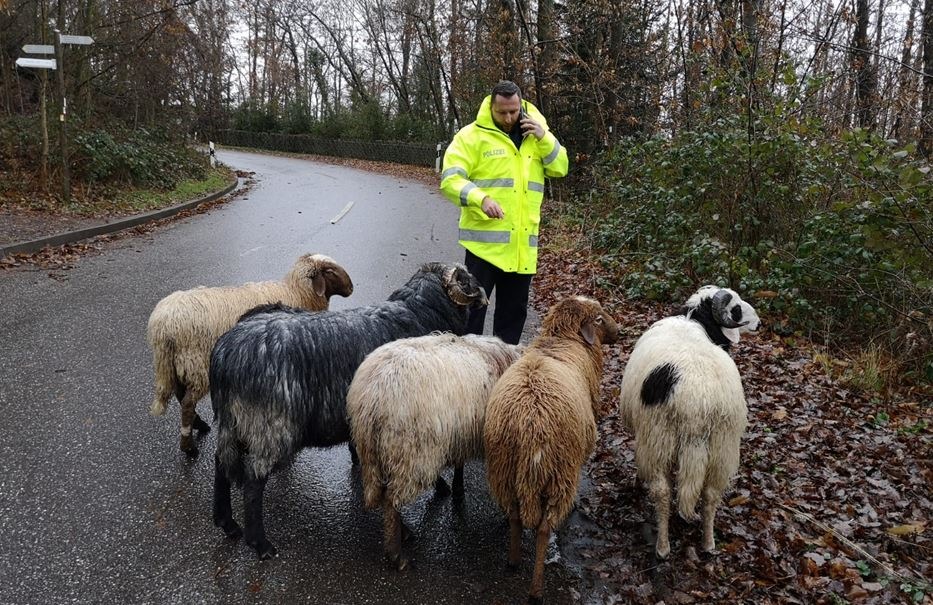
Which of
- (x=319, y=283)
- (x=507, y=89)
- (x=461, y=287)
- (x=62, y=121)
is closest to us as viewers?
(x=461, y=287)

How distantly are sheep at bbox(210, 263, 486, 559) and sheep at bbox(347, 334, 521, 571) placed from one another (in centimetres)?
28

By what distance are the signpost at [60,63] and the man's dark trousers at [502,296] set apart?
11.3m

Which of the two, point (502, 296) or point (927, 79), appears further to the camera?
point (927, 79)

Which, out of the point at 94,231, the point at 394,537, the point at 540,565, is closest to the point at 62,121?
the point at 94,231

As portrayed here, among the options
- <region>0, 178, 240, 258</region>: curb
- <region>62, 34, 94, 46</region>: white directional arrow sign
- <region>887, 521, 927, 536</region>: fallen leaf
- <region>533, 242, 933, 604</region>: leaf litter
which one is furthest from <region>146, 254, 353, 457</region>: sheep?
<region>62, 34, 94, 46</region>: white directional arrow sign

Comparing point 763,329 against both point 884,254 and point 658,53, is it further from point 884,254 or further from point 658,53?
point 658,53

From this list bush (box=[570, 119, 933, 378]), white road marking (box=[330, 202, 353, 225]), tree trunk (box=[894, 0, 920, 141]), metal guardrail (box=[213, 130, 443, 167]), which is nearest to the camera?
bush (box=[570, 119, 933, 378])

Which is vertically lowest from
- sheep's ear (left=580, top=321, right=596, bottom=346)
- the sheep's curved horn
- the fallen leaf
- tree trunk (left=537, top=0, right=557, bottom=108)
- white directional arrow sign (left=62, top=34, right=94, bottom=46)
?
the fallen leaf

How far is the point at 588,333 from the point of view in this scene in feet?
13.6

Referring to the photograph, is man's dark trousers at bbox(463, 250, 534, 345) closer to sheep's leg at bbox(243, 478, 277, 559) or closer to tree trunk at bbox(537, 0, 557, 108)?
sheep's leg at bbox(243, 478, 277, 559)

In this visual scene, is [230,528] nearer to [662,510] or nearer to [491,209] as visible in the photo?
[662,510]

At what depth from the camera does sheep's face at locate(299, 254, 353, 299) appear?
17.9 feet

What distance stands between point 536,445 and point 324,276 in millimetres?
3039

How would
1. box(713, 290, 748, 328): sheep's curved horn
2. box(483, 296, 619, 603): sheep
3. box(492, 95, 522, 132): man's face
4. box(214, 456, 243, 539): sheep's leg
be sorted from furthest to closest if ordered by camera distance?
box(492, 95, 522, 132): man's face < box(713, 290, 748, 328): sheep's curved horn < box(214, 456, 243, 539): sheep's leg < box(483, 296, 619, 603): sheep
